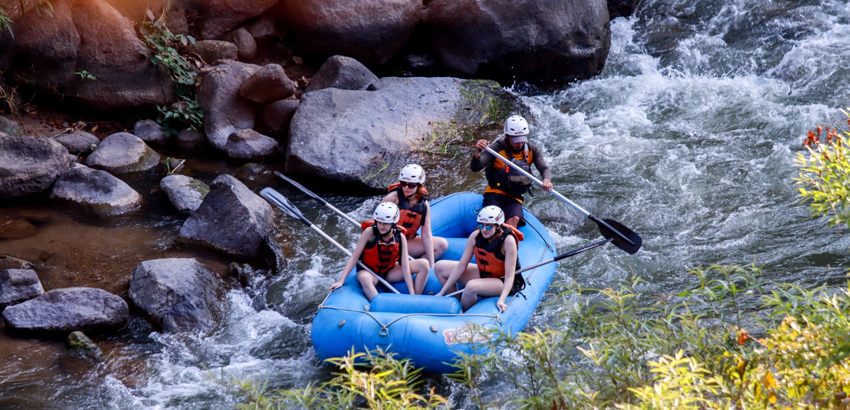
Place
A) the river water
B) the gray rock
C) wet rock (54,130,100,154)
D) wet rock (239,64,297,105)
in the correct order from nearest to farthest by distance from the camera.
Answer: the river water
wet rock (54,130,100,154)
the gray rock
wet rock (239,64,297,105)

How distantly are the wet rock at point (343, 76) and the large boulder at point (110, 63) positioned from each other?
2.01 metres

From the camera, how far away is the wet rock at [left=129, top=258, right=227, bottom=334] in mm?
5289

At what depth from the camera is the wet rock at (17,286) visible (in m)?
5.25

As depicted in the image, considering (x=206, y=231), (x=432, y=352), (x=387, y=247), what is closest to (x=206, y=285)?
(x=206, y=231)

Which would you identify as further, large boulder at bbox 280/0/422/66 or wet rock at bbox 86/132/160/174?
large boulder at bbox 280/0/422/66

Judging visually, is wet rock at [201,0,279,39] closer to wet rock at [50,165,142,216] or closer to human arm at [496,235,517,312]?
wet rock at [50,165,142,216]

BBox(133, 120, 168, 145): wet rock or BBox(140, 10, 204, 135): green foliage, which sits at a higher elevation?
BBox(140, 10, 204, 135): green foliage

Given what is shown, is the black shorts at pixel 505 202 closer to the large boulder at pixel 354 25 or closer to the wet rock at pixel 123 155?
the wet rock at pixel 123 155

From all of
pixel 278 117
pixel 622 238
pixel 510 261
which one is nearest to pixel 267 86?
pixel 278 117

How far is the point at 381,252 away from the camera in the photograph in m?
5.02

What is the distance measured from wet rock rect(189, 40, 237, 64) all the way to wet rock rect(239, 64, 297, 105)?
97 cm

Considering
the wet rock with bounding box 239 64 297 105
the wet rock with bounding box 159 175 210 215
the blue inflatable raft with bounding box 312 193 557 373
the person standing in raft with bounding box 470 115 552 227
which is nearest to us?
the blue inflatable raft with bounding box 312 193 557 373

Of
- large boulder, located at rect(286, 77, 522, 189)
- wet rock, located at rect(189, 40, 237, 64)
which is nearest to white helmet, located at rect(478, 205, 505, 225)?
large boulder, located at rect(286, 77, 522, 189)

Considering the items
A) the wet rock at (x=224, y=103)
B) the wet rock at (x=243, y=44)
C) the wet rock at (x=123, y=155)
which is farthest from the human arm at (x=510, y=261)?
the wet rock at (x=243, y=44)
